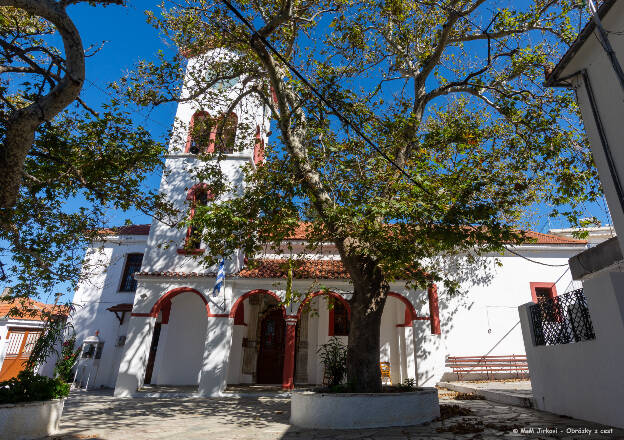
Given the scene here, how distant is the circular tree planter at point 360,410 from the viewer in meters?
6.25

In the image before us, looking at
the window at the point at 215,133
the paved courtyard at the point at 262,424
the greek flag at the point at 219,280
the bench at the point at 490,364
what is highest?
the window at the point at 215,133

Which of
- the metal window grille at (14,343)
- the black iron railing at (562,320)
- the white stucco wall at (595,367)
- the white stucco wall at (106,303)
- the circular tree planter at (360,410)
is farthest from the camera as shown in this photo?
the metal window grille at (14,343)

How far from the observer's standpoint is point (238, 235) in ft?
24.2

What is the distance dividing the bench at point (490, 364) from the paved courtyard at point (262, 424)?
4669mm

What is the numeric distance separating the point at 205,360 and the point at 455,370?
9.13 m

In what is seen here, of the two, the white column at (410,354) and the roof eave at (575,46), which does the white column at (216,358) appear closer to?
the white column at (410,354)

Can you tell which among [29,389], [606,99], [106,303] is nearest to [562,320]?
[606,99]

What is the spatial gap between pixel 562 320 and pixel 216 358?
9.49 metres

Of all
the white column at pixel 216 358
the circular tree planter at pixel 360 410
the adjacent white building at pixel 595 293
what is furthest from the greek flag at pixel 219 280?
→ the adjacent white building at pixel 595 293

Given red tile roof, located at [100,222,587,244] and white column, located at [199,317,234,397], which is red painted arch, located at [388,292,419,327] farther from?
white column, located at [199,317,234,397]

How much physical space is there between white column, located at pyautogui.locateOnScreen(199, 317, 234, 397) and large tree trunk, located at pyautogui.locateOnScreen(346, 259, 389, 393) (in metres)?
5.54

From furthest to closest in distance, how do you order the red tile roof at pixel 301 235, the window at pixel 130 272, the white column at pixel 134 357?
the window at pixel 130 272
the red tile roof at pixel 301 235
the white column at pixel 134 357

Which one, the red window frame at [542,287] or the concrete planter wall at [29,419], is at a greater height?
the red window frame at [542,287]

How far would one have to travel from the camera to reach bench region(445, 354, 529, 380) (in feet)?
42.5
